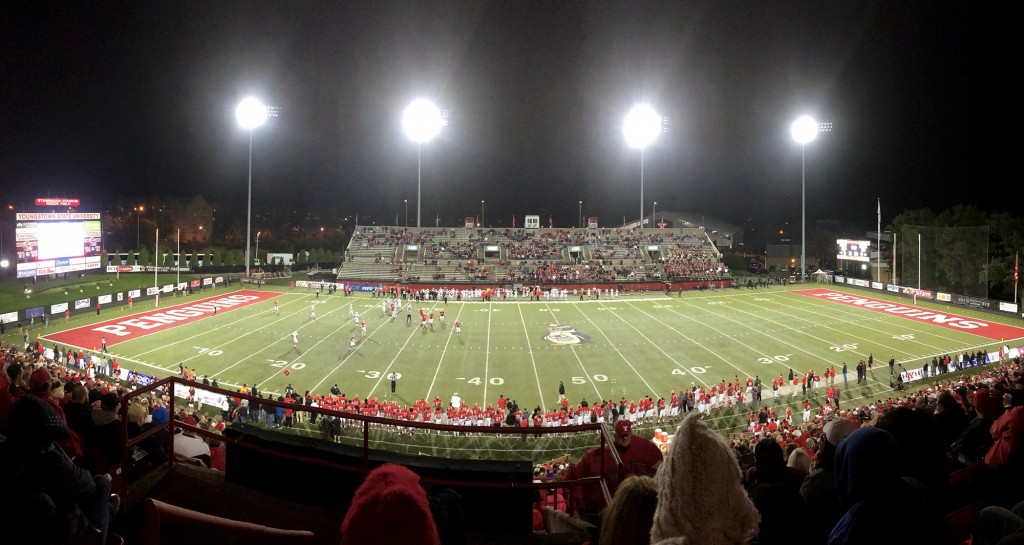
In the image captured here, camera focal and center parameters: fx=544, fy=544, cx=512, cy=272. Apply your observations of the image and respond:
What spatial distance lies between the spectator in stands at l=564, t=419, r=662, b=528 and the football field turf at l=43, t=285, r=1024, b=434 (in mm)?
17340

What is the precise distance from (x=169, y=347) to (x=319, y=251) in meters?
73.2

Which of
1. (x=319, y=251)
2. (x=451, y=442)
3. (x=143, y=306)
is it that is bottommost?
(x=451, y=442)

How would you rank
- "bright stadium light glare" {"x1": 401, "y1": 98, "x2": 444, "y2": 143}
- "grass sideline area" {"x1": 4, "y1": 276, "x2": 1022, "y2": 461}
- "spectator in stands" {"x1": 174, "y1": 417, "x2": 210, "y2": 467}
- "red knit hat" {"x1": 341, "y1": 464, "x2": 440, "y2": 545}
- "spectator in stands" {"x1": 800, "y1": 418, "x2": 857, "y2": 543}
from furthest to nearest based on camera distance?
1. "bright stadium light glare" {"x1": 401, "y1": 98, "x2": 444, "y2": 143}
2. "grass sideline area" {"x1": 4, "y1": 276, "x2": 1022, "y2": 461}
3. "spectator in stands" {"x1": 174, "y1": 417, "x2": 210, "y2": 467}
4. "spectator in stands" {"x1": 800, "y1": 418, "x2": 857, "y2": 543}
5. "red knit hat" {"x1": 341, "y1": 464, "x2": 440, "y2": 545}

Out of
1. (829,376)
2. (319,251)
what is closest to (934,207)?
(829,376)

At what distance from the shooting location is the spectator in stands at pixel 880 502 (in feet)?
7.85

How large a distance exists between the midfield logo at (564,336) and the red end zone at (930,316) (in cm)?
2515

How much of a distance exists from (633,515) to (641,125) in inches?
2552

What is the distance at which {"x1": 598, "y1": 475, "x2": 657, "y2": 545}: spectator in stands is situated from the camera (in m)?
2.37

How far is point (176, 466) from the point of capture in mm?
5266

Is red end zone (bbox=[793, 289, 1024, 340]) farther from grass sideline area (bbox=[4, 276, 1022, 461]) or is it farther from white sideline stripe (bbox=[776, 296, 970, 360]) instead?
white sideline stripe (bbox=[776, 296, 970, 360])

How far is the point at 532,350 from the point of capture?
3116 centimetres

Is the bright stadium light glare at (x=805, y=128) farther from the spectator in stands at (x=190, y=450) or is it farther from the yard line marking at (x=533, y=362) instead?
the spectator in stands at (x=190, y=450)

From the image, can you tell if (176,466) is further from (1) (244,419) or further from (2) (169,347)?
(2) (169,347)

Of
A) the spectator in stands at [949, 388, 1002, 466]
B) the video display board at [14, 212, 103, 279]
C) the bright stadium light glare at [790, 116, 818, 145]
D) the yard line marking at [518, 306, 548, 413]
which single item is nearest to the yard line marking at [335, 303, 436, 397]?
the yard line marking at [518, 306, 548, 413]
